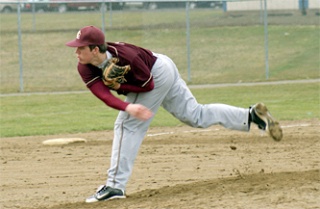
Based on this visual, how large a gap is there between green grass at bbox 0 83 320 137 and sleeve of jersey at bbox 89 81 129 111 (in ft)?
23.0

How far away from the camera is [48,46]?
27.4 m

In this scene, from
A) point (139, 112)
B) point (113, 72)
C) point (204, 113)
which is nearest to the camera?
point (139, 112)

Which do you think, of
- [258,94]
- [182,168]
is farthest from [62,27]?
[182,168]

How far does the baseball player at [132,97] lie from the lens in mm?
7789

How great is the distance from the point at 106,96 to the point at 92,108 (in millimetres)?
10772

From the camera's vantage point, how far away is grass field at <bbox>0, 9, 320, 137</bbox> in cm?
2381

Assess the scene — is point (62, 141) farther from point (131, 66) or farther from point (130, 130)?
point (131, 66)

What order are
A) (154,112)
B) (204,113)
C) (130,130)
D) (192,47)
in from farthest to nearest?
(192,47) → (204,113) → (154,112) → (130,130)

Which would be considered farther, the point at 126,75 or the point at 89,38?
the point at 126,75

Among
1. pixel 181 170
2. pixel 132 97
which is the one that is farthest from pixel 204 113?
pixel 181 170

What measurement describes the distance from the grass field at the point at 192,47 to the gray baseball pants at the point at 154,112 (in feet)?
38.4

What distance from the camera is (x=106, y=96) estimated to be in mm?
7824

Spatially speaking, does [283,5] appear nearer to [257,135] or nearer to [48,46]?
[48,46]

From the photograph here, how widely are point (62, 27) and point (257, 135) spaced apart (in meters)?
16.3
